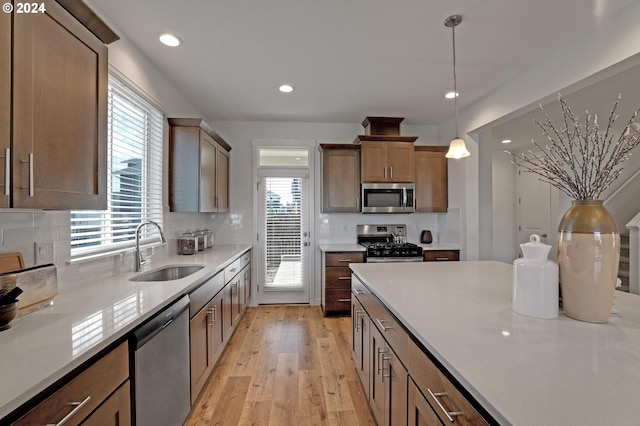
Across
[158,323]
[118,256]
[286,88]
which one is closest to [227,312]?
[118,256]

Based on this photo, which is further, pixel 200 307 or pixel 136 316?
pixel 200 307

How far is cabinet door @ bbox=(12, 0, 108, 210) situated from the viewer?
1.10 meters

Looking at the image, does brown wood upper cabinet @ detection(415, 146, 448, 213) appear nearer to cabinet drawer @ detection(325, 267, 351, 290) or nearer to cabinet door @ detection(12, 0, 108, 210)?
cabinet drawer @ detection(325, 267, 351, 290)

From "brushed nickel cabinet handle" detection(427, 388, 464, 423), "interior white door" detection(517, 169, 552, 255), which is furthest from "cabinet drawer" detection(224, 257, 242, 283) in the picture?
"interior white door" detection(517, 169, 552, 255)

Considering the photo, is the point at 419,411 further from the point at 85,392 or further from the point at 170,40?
the point at 170,40

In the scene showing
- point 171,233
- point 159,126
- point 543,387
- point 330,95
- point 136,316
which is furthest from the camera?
point 330,95

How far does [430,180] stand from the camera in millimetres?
4301

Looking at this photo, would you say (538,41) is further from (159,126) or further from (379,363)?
(159,126)

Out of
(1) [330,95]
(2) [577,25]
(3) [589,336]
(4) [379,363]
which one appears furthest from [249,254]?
(2) [577,25]

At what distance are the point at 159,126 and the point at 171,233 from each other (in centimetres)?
107

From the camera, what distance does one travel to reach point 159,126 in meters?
2.90

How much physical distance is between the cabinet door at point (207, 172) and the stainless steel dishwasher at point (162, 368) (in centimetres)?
153

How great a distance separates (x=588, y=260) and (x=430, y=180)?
335cm

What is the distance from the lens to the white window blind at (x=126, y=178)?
77.5 inches
